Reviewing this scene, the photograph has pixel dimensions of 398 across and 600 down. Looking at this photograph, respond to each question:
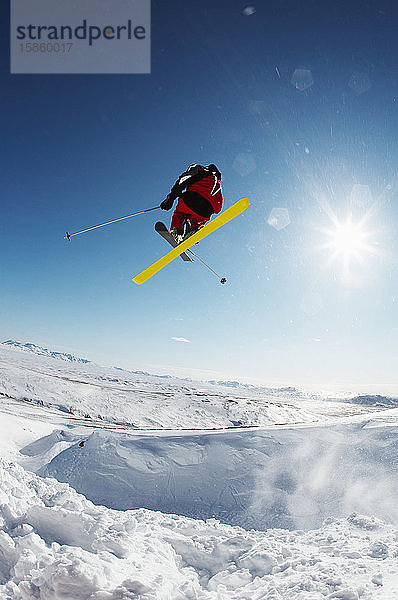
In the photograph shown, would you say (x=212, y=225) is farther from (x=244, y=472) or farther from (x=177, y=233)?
(x=244, y=472)

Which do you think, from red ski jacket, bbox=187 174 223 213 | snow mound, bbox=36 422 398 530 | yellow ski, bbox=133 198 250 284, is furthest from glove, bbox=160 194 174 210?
snow mound, bbox=36 422 398 530

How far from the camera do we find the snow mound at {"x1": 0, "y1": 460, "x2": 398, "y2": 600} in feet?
8.82

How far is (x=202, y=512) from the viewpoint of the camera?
4.89 metres

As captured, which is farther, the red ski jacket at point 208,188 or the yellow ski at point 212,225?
the yellow ski at point 212,225

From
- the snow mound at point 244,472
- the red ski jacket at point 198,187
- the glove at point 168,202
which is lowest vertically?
the snow mound at point 244,472

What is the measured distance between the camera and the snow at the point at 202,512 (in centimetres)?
288

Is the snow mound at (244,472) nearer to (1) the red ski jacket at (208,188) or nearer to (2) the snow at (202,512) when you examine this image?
(2) the snow at (202,512)

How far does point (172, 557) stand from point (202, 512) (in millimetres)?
1343

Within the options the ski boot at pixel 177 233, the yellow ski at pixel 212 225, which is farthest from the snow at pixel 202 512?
the ski boot at pixel 177 233

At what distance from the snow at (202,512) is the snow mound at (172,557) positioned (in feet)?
0.05

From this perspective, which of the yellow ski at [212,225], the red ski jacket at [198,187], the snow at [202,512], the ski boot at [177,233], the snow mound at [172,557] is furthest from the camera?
the yellow ski at [212,225]

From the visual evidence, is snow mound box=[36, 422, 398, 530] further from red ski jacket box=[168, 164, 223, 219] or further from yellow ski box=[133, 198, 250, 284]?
red ski jacket box=[168, 164, 223, 219]

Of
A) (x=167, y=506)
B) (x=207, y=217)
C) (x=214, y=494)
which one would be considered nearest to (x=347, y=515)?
(x=214, y=494)

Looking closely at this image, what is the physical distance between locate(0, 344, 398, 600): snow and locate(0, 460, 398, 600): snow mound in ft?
0.05
